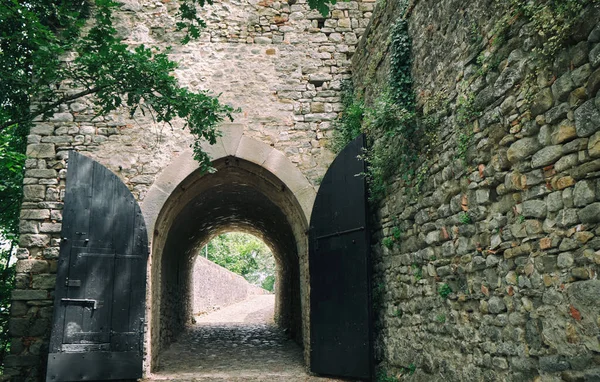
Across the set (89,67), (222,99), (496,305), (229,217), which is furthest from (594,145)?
(229,217)

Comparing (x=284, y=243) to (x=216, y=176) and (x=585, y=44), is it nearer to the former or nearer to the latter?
(x=216, y=176)

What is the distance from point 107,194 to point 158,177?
70 cm

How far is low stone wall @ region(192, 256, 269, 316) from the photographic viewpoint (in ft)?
55.5

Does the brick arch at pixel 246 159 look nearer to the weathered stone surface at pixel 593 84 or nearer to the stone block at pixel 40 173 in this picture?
the stone block at pixel 40 173

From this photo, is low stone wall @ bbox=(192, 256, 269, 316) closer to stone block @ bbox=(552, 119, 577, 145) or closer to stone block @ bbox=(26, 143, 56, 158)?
stone block @ bbox=(26, 143, 56, 158)

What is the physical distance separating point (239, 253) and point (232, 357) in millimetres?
28230

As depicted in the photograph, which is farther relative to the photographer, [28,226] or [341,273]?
[28,226]

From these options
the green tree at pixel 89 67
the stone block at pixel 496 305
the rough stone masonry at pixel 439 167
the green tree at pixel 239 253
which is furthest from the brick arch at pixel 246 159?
the green tree at pixel 239 253

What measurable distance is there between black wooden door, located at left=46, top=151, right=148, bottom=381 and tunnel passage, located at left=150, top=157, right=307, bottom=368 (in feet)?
1.78

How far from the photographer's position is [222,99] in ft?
23.3

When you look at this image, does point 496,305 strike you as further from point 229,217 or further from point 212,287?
point 212,287

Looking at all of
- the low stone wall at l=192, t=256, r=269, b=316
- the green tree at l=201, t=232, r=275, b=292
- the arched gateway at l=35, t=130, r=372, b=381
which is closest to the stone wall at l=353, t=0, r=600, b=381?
the arched gateway at l=35, t=130, r=372, b=381

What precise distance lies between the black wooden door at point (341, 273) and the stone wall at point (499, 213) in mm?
545

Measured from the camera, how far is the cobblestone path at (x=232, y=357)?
661 centimetres
